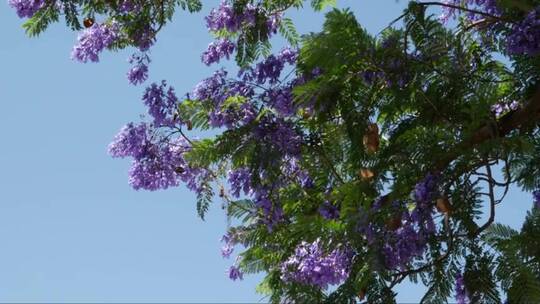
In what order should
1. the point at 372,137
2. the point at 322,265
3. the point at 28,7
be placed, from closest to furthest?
the point at 372,137 → the point at 322,265 → the point at 28,7

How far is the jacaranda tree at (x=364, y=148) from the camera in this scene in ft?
15.6

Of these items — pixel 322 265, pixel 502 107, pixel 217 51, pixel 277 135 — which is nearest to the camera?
pixel 322 265

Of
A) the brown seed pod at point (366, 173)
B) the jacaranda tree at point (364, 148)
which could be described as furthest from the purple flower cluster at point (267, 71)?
the brown seed pod at point (366, 173)

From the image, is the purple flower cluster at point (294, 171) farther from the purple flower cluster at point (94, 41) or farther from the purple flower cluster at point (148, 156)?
the purple flower cluster at point (94, 41)

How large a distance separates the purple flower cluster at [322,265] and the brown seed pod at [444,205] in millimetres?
638

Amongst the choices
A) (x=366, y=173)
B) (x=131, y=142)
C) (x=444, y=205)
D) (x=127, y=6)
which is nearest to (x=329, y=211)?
(x=366, y=173)

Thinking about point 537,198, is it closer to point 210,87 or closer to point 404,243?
point 404,243

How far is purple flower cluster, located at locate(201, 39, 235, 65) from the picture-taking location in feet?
24.1

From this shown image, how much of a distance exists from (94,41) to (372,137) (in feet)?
A: 10.5

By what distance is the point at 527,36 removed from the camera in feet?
16.4

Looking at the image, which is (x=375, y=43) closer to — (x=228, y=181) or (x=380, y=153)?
(x=380, y=153)

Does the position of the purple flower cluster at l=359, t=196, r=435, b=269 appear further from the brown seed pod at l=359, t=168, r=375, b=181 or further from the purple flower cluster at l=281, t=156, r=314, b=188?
the purple flower cluster at l=281, t=156, r=314, b=188

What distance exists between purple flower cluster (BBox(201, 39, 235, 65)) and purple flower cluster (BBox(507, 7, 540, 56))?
9.11 feet

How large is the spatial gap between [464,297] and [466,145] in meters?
1.30
